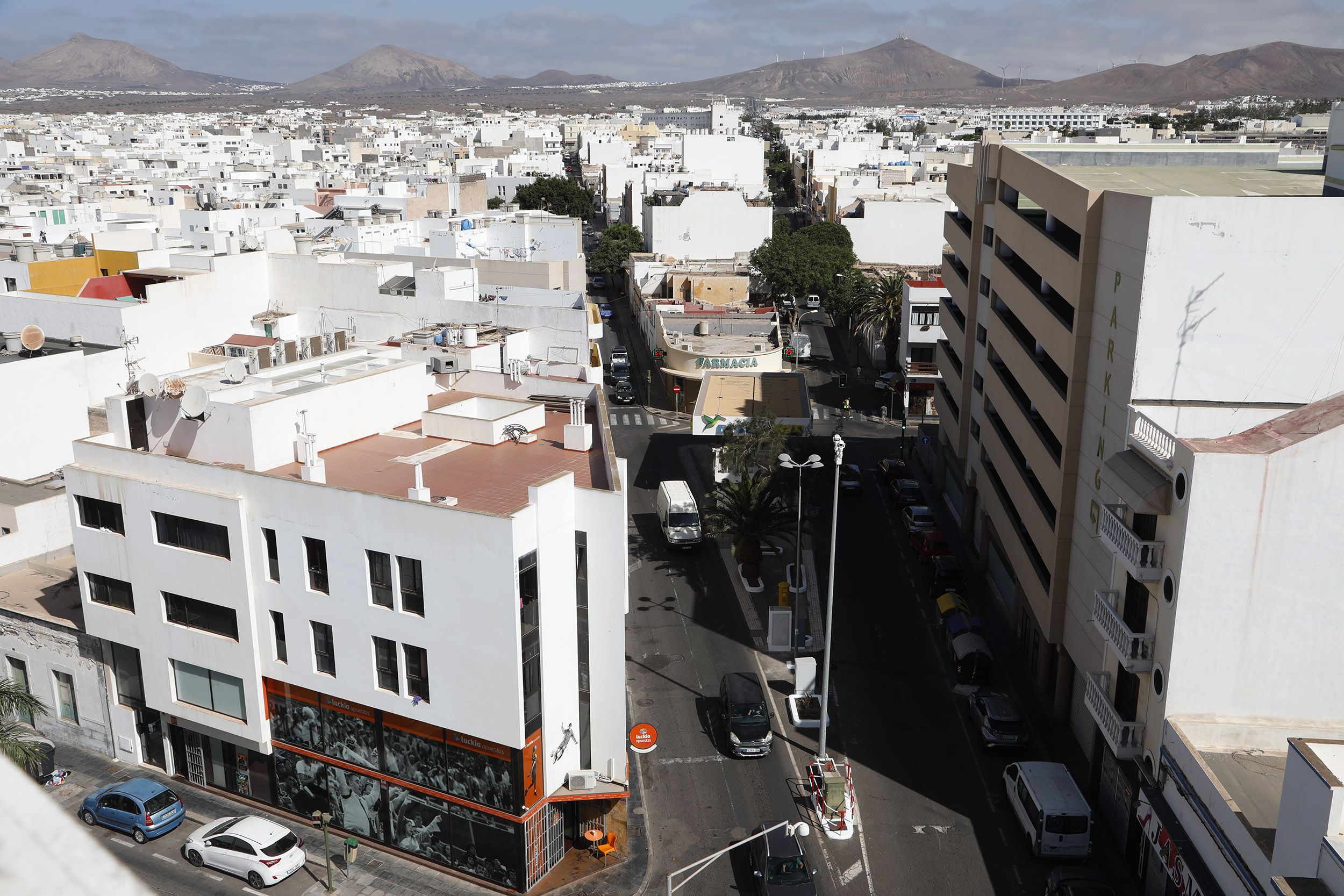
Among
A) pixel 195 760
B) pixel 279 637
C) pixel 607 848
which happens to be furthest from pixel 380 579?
pixel 195 760

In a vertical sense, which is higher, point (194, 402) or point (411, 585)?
point (194, 402)

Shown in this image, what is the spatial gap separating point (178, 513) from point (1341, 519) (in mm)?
26835

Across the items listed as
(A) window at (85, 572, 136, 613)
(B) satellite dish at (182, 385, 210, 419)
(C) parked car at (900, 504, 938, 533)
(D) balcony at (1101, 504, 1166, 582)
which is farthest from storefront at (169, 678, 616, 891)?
(C) parked car at (900, 504, 938, 533)

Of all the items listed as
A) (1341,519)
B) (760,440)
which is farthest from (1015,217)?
(1341,519)

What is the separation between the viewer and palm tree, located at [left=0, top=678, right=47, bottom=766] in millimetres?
26531

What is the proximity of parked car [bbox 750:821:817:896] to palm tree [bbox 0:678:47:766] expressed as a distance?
17.3 metres

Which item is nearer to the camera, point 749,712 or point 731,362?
point 749,712

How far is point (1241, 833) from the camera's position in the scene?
2089 cm

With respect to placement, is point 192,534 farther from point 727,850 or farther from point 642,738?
point 727,850

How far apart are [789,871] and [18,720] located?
24.0m

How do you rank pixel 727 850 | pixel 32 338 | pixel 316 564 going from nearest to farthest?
pixel 727 850 → pixel 316 564 → pixel 32 338

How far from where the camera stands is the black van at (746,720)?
32.1 meters

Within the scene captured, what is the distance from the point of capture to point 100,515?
29.2 metres

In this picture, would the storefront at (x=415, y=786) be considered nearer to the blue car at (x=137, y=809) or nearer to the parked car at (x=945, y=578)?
the blue car at (x=137, y=809)
